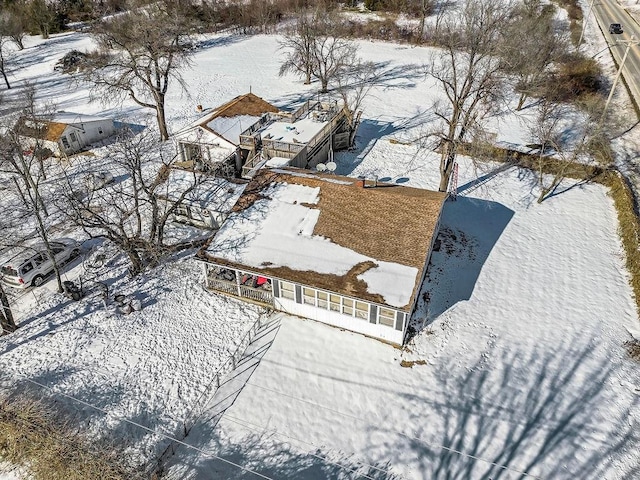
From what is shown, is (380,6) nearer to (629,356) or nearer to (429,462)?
(629,356)

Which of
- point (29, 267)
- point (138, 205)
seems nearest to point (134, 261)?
point (138, 205)

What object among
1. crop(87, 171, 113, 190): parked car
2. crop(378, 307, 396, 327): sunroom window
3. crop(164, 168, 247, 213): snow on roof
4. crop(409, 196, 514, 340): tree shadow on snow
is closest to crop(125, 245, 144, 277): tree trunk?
crop(164, 168, 247, 213): snow on roof

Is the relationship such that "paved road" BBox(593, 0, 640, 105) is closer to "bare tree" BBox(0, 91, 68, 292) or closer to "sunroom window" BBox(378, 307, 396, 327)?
"sunroom window" BBox(378, 307, 396, 327)

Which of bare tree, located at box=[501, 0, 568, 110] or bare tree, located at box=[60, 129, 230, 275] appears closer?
bare tree, located at box=[60, 129, 230, 275]

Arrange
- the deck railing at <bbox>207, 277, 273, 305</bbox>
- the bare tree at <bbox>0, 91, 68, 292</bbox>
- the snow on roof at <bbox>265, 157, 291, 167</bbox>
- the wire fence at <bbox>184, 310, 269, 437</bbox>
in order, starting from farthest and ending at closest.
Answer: the snow on roof at <bbox>265, 157, 291, 167</bbox> → the deck railing at <bbox>207, 277, 273, 305</bbox> → the bare tree at <bbox>0, 91, 68, 292</bbox> → the wire fence at <bbox>184, 310, 269, 437</bbox>

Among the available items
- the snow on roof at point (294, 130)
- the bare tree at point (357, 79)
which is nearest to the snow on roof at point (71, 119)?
the snow on roof at point (294, 130)

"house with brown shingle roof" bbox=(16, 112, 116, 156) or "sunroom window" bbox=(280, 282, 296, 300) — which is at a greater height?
"house with brown shingle roof" bbox=(16, 112, 116, 156)
